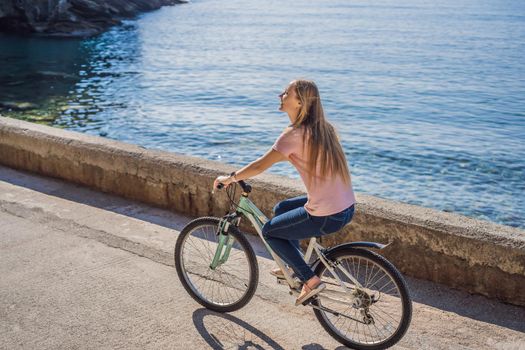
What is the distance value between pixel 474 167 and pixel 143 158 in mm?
14012

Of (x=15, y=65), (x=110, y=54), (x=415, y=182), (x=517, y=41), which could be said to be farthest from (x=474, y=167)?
(x=517, y=41)

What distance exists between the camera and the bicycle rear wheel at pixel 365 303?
12.7 feet

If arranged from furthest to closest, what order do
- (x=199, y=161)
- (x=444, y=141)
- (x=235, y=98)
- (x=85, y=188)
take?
(x=235, y=98), (x=444, y=141), (x=85, y=188), (x=199, y=161)

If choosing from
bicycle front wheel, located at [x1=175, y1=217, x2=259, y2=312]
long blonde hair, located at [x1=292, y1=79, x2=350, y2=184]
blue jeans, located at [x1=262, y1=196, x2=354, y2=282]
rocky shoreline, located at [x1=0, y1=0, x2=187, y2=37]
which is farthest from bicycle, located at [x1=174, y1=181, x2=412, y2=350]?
rocky shoreline, located at [x1=0, y1=0, x2=187, y2=37]

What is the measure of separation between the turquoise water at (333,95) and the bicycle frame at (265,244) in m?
11.2

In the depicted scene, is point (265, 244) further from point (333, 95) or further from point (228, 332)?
point (333, 95)

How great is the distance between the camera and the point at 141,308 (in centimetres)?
461

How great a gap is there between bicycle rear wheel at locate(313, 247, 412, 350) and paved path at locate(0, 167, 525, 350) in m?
0.16

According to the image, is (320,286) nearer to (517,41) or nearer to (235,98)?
(235,98)

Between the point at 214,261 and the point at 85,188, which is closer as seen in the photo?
the point at 214,261

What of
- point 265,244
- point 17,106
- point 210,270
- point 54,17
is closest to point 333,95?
point 17,106

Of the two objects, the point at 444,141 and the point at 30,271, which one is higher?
the point at 30,271

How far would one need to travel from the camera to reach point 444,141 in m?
22.2

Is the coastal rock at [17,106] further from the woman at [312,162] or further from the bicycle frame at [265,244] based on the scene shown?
the woman at [312,162]
